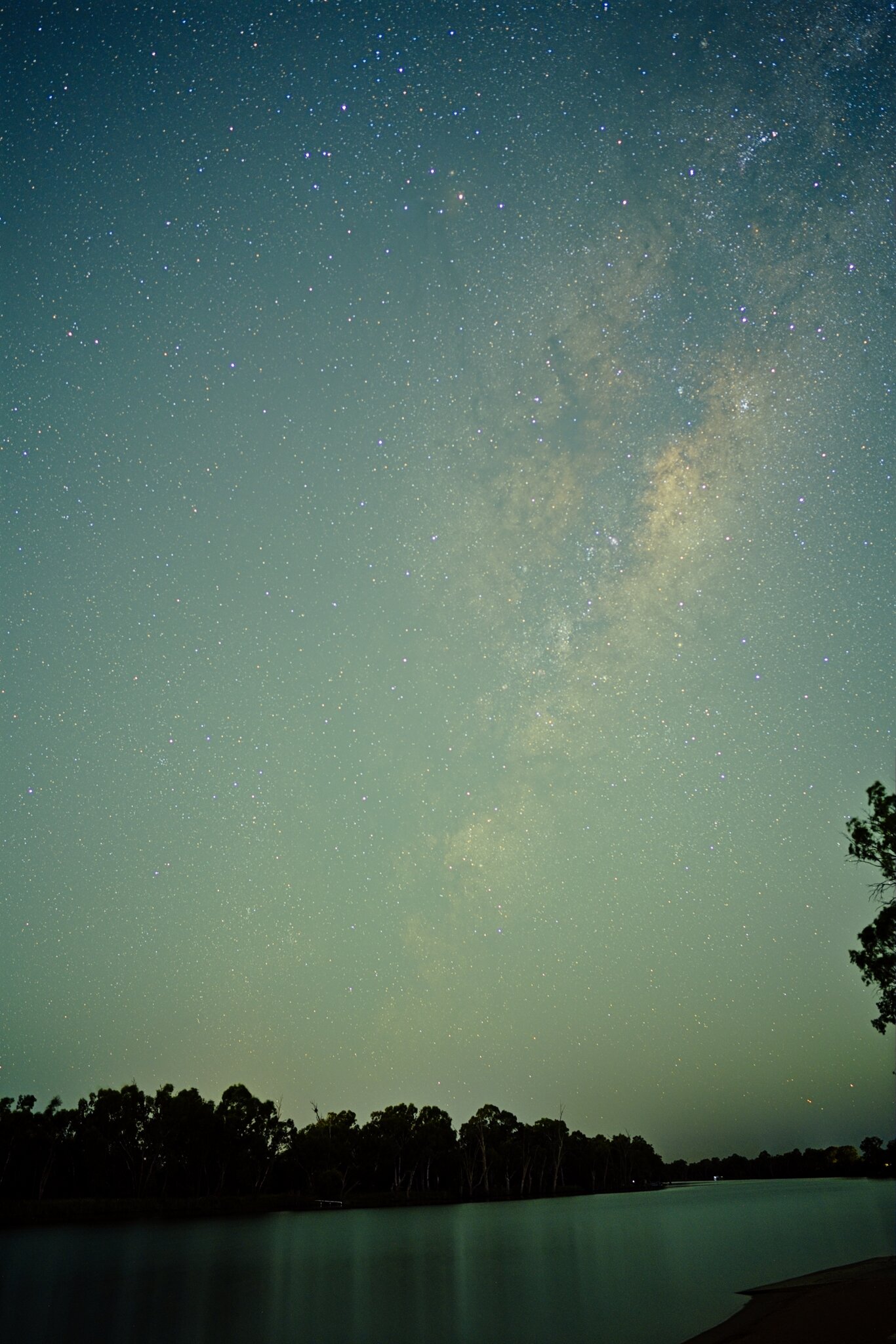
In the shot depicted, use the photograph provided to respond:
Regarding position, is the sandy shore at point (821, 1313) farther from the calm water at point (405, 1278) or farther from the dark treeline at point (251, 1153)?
the dark treeline at point (251, 1153)

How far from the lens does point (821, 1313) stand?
15.9 metres

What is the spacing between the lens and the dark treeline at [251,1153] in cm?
6253

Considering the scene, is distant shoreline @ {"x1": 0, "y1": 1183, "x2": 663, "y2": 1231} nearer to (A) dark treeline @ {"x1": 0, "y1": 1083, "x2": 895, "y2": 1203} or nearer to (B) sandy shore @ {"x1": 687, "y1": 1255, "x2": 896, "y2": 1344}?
(A) dark treeline @ {"x1": 0, "y1": 1083, "x2": 895, "y2": 1203}

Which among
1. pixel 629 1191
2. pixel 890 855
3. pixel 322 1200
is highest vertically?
pixel 890 855

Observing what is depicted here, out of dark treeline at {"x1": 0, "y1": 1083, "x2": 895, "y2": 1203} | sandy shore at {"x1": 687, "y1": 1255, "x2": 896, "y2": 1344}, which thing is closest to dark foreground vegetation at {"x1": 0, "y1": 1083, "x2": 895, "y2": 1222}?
dark treeline at {"x1": 0, "y1": 1083, "x2": 895, "y2": 1203}

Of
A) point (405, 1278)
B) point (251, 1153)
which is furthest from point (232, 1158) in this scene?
point (405, 1278)

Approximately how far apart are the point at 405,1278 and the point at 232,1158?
2173 inches

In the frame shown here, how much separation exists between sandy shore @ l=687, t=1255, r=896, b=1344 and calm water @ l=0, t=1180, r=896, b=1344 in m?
1.34

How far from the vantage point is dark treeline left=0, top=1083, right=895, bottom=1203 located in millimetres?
62531

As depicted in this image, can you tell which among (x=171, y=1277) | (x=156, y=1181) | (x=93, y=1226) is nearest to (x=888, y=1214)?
(x=171, y=1277)

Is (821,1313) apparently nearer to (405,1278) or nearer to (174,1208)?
(405,1278)

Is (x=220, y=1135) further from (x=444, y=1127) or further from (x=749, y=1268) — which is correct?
(x=749, y=1268)

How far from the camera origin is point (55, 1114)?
205ft

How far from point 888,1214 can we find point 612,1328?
4438 centimetres
